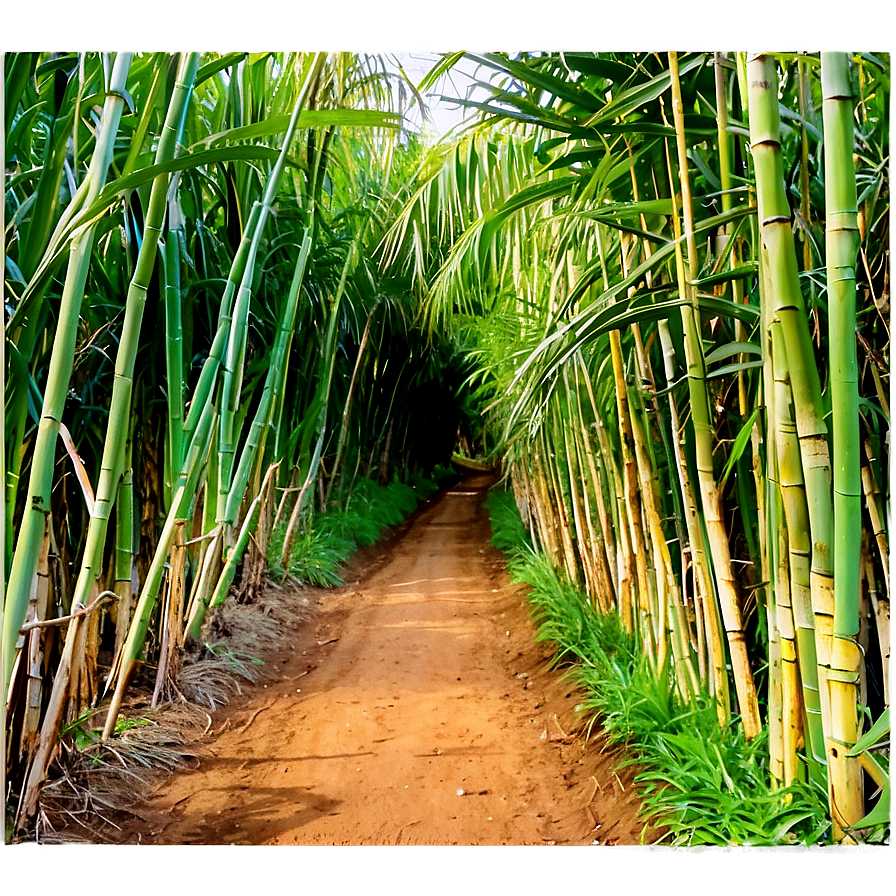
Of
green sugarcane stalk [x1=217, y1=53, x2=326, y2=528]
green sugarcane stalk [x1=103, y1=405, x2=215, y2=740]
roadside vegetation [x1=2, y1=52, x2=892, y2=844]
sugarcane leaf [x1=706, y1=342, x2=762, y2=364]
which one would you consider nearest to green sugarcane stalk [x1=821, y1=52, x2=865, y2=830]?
roadside vegetation [x1=2, y1=52, x2=892, y2=844]

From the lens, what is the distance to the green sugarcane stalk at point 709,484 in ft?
2.76

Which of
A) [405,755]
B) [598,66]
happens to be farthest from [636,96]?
[405,755]

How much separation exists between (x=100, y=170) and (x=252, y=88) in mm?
876

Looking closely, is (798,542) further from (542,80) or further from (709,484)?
(542,80)

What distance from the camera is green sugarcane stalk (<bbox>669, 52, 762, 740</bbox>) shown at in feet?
2.76

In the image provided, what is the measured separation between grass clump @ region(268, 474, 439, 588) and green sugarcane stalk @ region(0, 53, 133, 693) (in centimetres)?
187

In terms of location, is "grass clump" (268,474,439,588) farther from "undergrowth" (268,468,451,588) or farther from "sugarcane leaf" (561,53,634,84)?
"sugarcane leaf" (561,53,634,84)

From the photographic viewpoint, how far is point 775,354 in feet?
2.39

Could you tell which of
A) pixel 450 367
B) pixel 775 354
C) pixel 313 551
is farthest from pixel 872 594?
pixel 450 367

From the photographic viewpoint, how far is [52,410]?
0.77m

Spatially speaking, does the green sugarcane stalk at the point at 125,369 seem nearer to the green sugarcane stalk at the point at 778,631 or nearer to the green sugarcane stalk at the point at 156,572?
the green sugarcane stalk at the point at 156,572

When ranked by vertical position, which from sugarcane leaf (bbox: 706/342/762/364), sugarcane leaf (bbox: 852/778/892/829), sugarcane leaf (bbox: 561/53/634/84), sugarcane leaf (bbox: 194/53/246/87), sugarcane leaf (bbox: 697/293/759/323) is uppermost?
sugarcane leaf (bbox: 194/53/246/87)

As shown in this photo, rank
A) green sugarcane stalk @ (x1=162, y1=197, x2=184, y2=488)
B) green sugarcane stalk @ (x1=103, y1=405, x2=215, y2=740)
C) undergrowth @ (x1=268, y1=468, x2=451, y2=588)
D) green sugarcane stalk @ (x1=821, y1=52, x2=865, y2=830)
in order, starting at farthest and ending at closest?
undergrowth @ (x1=268, y1=468, x2=451, y2=588) → green sugarcane stalk @ (x1=162, y1=197, x2=184, y2=488) → green sugarcane stalk @ (x1=103, y1=405, x2=215, y2=740) → green sugarcane stalk @ (x1=821, y1=52, x2=865, y2=830)
